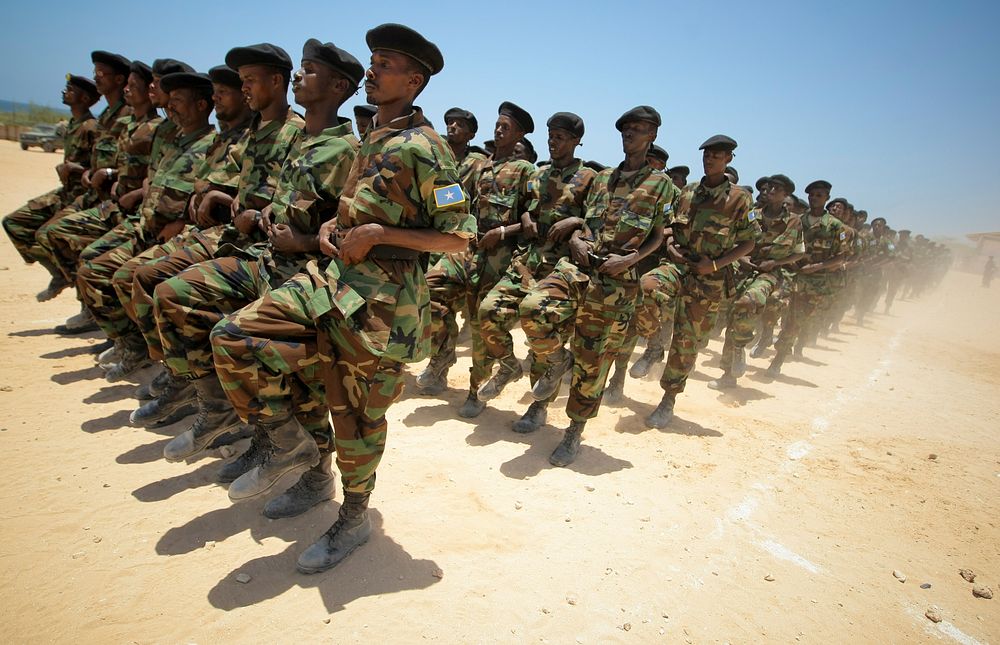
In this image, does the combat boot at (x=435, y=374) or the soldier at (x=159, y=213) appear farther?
the combat boot at (x=435, y=374)

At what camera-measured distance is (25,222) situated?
6.60 m

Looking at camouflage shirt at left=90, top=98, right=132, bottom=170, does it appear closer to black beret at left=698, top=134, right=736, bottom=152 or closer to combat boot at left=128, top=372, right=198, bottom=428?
combat boot at left=128, top=372, right=198, bottom=428

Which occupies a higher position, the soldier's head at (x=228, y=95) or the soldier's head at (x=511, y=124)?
the soldier's head at (x=511, y=124)

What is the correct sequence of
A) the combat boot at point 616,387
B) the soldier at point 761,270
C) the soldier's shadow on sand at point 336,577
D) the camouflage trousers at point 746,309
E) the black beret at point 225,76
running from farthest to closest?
the soldier at point 761,270 → the camouflage trousers at point 746,309 → the combat boot at point 616,387 → the black beret at point 225,76 → the soldier's shadow on sand at point 336,577

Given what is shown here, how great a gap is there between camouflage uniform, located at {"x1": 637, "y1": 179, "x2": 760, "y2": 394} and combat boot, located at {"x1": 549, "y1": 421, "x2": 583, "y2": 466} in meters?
1.84

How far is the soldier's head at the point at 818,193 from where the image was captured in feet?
32.4

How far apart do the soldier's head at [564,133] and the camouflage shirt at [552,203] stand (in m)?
0.17

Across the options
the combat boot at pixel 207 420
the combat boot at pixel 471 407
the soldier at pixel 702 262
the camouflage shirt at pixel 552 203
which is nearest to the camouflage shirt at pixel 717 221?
the soldier at pixel 702 262

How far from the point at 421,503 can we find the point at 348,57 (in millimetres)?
3042

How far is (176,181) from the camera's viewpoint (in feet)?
15.4

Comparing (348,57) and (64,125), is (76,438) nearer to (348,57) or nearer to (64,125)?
(348,57)

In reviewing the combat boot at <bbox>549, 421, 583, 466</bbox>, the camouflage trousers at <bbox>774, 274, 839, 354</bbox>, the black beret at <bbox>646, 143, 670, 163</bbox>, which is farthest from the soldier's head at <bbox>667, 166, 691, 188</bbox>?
the combat boot at <bbox>549, 421, 583, 466</bbox>

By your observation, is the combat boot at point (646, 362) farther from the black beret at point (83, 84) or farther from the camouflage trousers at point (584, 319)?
the black beret at point (83, 84)

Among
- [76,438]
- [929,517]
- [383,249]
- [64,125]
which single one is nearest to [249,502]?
[76,438]
